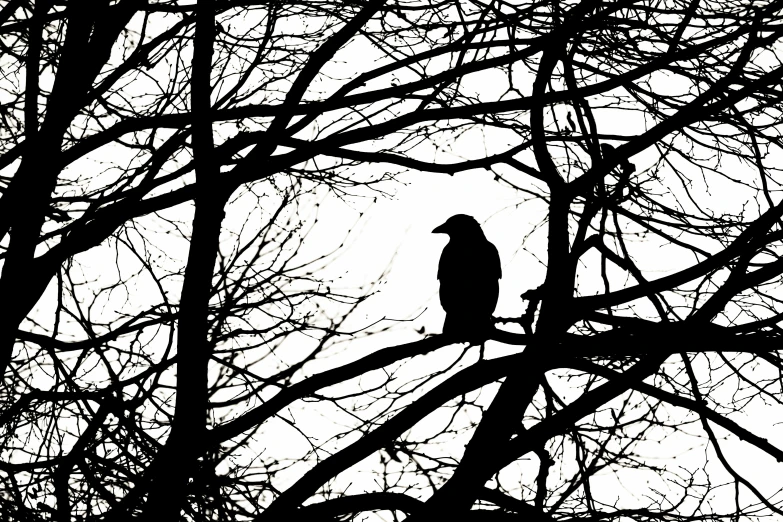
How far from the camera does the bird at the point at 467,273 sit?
7.47m

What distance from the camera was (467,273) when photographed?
7.63 meters

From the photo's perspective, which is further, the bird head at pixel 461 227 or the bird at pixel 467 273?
the bird head at pixel 461 227

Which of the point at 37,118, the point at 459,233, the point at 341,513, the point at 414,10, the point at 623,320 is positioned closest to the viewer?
the point at 341,513

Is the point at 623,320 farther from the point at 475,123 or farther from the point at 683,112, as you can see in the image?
the point at 475,123

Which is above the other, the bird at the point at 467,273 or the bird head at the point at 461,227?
the bird head at the point at 461,227

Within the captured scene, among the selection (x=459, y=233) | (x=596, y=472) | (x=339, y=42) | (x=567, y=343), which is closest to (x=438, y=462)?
(x=596, y=472)

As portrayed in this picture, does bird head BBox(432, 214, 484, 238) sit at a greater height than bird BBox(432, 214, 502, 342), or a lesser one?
greater

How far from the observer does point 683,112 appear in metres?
4.26

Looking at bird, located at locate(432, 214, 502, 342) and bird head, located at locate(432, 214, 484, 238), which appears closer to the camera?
bird, located at locate(432, 214, 502, 342)

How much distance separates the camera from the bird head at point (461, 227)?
26.0 feet

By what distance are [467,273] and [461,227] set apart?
0.50 meters

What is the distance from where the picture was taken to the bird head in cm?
792

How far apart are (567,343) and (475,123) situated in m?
1.74

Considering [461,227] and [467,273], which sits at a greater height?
[461,227]
